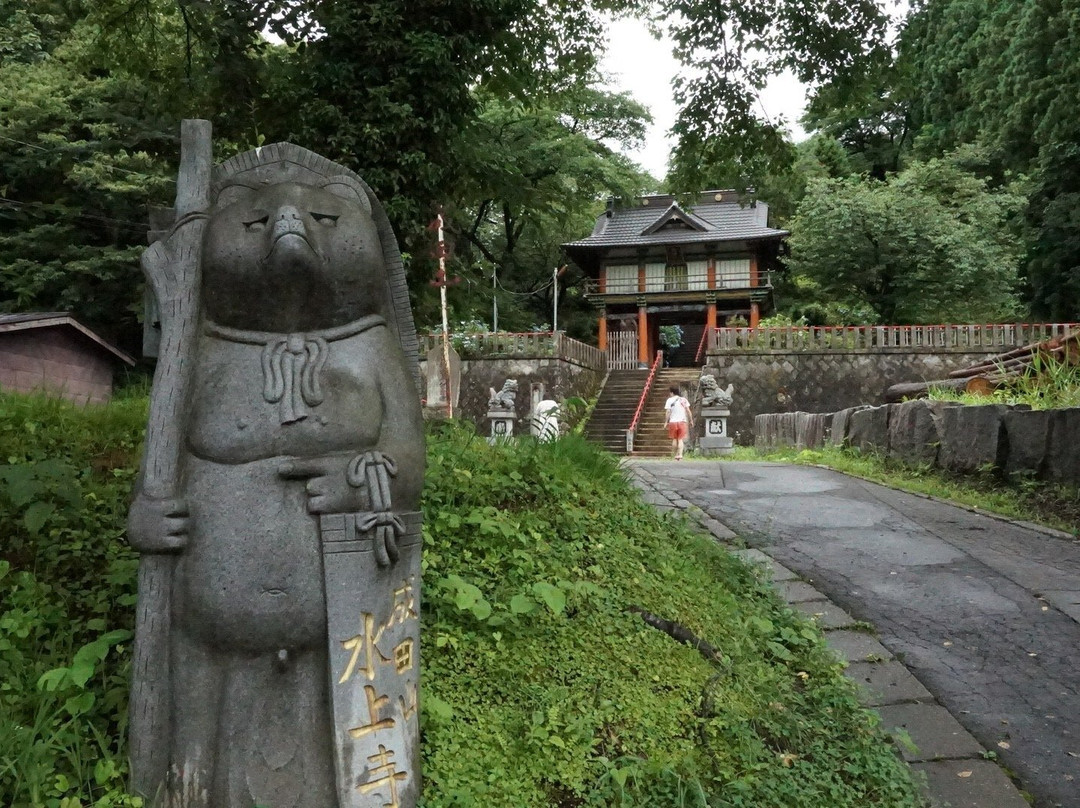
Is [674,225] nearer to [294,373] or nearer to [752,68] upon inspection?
[752,68]

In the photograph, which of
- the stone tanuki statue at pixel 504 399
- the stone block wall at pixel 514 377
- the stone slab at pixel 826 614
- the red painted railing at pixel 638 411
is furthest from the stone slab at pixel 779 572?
the stone block wall at pixel 514 377

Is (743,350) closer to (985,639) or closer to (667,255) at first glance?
(667,255)

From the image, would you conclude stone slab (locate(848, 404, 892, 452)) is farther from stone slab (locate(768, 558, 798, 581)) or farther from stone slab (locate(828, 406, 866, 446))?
stone slab (locate(768, 558, 798, 581))

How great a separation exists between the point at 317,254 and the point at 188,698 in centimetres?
133

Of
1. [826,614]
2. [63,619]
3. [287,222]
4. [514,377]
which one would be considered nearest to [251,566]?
[287,222]

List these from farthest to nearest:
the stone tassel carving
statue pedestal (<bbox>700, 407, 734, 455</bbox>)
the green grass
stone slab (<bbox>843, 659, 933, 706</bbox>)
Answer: statue pedestal (<bbox>700, 407, 734, 455</bbox>) < the green grass < stone slab (<bbox>843, 659, 933, 706</bbox>) < the stone tassel carving

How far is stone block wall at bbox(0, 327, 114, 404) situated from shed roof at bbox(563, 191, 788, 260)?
17607 millimetres

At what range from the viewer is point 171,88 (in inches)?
285

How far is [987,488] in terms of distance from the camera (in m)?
8.03

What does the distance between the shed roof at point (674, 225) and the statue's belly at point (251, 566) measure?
24.6m

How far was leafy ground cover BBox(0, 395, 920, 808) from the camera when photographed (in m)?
2.49

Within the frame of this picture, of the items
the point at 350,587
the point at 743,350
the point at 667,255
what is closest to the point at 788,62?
the point at 350,587

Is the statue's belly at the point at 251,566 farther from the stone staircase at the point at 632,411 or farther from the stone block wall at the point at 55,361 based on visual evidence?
the stone staircase at the point at 632,411

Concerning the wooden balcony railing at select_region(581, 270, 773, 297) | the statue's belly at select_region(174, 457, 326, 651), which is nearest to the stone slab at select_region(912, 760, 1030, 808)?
the statue's belly at select_region(174, 457, 326, 651)
